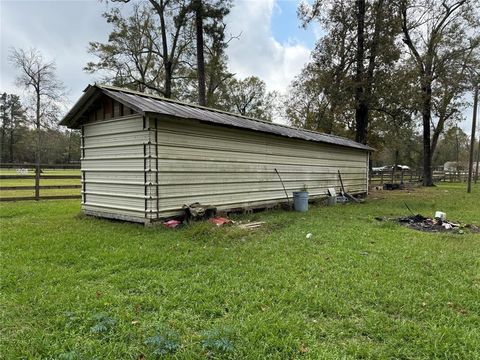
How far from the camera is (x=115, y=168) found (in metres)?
7.87

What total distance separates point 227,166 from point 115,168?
9.56ft

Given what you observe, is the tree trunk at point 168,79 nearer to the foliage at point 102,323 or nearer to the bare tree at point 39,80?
the bare tree at point 39,80

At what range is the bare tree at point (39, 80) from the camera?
24078mm

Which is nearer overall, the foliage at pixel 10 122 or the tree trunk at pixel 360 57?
the tree trunk at pixel 360 57

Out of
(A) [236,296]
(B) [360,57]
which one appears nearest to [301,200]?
(A) [236,296]

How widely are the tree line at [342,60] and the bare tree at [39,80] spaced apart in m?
0.10

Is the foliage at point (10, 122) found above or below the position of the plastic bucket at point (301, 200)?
above

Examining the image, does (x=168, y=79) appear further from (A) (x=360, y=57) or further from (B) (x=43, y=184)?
(A) (x=360, y=57)

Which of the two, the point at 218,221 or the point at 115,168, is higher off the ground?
the point at 115,168

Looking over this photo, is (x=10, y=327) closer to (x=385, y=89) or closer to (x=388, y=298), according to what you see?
(x=388, y=298)

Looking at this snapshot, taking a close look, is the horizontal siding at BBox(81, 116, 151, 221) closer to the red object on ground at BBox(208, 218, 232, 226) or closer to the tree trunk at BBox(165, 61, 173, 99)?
the red object on ground at BBox(208, 218, 232, 226)

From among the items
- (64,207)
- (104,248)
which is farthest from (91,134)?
(104,248)

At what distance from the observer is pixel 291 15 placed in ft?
63.7

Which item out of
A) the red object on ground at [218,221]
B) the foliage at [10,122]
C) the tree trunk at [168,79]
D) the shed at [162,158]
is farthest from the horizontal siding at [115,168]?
the foliage at [10,122]
